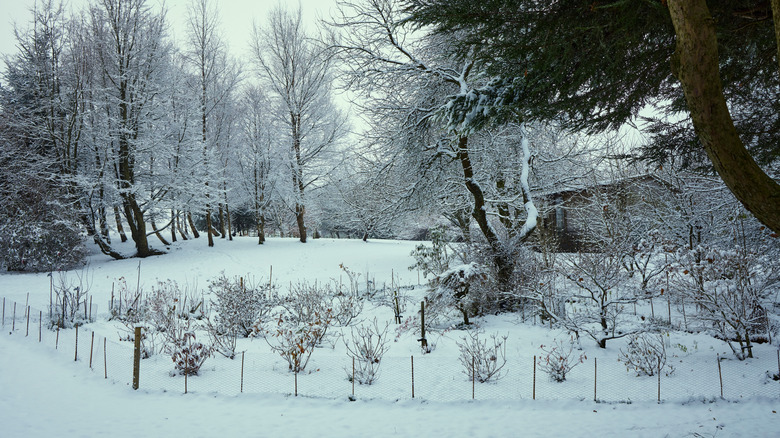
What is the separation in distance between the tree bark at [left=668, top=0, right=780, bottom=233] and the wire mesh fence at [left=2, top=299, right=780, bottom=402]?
3.07 meters

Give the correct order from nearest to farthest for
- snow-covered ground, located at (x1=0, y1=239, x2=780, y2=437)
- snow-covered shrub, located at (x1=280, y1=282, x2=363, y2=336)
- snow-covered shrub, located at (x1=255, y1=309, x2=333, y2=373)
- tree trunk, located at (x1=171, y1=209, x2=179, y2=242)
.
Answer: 1. snow-covered ground, located at (x1=0, y1=239, x2=780, y2=437)
2. snow-covered shrub, located at (x1=255, y1=309, x2=333, y2=373)
3. snow-covered shrub, located at (x1=280, y1=282, x2=363, y2=336)
4. tree trunk, located at (x1=171, y1=209, x2=179, y2=242)

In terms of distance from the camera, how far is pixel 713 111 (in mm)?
2789

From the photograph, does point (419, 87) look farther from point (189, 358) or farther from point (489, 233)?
point (189, 358)

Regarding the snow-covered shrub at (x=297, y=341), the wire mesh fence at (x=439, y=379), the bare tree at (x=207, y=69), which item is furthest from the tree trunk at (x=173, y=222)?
the snow-covered shrub at (x=297, y=341)

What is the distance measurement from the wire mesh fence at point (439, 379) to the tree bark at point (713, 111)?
10.1 feet

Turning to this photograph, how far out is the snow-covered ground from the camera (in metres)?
4.51

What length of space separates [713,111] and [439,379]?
4.71 m

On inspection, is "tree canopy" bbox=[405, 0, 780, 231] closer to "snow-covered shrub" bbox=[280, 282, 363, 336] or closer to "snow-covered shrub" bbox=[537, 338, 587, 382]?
"snow-covered shrub" bbox=[537, 338, 587, 382]

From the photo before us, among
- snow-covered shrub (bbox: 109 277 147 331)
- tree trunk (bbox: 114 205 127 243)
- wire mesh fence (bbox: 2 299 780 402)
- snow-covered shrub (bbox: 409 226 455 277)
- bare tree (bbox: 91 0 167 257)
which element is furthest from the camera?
tree trunk (bbox: 114 205 127 243)

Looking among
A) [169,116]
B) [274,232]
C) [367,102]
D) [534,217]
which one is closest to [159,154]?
[169,116]

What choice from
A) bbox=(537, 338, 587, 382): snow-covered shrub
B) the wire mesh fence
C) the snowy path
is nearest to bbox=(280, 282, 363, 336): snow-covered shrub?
the wire mesh fence

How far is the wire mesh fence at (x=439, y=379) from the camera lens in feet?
17.3

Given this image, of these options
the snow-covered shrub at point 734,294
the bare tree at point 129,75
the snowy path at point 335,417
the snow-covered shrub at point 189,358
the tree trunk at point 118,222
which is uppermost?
the bare tree at point 129,75

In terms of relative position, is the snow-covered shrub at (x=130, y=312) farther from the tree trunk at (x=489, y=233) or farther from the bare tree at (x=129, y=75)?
the tree trunk at (x=489, y=233)
